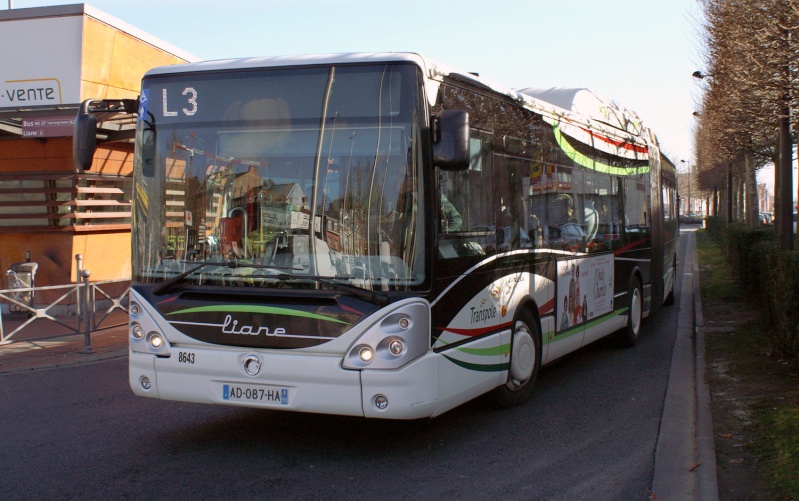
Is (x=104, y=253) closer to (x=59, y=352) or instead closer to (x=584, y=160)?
(x=59, y=352)

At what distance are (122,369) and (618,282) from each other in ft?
21.3

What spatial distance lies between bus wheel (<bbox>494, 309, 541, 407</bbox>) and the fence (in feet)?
21.1

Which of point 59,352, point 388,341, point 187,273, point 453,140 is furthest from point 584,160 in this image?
point 59,352

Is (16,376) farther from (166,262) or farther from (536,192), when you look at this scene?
(536,192)

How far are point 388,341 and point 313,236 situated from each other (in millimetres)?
925

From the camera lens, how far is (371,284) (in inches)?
237

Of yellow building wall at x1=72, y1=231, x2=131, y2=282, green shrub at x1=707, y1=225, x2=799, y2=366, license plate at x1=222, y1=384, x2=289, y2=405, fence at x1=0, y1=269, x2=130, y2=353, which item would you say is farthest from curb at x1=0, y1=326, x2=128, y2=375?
green shrub at x1=707, y1=225, x2=799, y2=366

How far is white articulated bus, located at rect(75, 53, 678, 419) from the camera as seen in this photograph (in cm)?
601

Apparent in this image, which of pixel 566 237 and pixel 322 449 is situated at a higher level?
pixel 566 237

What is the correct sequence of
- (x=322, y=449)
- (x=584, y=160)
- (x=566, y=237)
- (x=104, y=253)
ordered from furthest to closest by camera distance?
(x=104, y=253) → (x=584, y=160) → (x=566, y=237) → (x=322, y=449)

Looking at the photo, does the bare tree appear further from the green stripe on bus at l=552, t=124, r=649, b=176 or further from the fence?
the fence

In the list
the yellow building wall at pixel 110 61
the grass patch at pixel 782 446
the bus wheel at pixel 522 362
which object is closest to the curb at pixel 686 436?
the grass patch at pixel 782 446

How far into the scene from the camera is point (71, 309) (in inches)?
632

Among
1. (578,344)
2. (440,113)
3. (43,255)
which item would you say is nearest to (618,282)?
(578,344)
